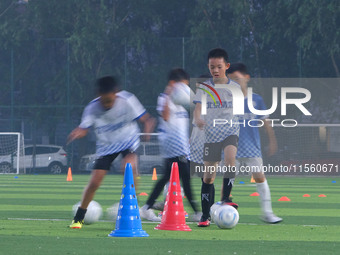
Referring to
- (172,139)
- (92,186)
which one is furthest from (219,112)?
(92,186)

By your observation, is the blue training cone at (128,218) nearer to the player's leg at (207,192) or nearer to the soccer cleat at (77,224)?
the soccer cleat at (77,224)

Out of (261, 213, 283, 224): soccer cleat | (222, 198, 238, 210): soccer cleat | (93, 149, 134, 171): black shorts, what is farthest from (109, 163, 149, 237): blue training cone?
(261, 213, 283, 224): soccer cleat

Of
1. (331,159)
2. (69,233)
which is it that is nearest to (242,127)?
(69,233)

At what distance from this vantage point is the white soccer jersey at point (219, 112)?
10.9 metres

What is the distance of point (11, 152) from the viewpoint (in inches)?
Answer: 1529

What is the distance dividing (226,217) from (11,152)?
29.1 meters

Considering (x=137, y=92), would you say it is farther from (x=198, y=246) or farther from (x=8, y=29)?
(x=198, y=246)

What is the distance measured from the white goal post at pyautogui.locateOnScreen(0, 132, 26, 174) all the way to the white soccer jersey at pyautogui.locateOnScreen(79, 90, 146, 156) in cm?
2721

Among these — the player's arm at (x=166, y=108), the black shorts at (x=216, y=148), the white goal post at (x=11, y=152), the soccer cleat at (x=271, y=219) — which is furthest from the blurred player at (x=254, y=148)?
the white goal post at (x=11, y=152)

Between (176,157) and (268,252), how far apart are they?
3.57 meters

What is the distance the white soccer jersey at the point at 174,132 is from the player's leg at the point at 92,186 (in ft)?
4.02

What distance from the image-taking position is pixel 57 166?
131 ft

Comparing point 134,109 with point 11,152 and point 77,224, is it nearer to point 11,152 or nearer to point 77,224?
point 77,224

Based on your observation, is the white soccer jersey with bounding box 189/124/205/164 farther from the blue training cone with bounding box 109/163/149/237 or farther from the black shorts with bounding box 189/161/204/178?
the blue training cone with bounding box 109/163/149/237
